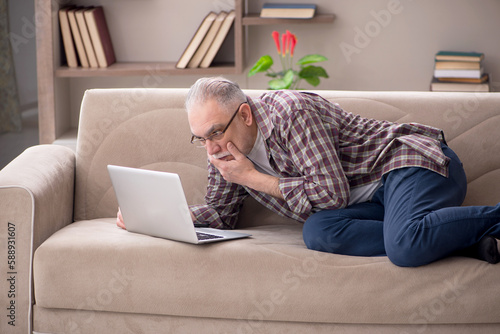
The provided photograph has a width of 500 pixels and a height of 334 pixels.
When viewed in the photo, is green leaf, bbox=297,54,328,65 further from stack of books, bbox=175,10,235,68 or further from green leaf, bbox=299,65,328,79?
stack of books, bbox=175,10,235,68

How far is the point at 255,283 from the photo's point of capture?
1720mm

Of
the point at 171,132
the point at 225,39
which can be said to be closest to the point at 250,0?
the point at 225,39

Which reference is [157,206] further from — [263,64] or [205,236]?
[263,64]

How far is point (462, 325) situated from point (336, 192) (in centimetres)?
49

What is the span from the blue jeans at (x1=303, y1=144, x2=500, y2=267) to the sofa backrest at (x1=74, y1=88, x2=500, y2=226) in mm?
254

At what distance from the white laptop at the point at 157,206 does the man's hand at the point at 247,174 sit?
0.16m

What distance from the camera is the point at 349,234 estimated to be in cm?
178

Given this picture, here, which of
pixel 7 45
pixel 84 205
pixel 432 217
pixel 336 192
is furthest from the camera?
pixel 7 45

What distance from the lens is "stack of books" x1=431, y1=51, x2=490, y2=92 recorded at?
3154mm

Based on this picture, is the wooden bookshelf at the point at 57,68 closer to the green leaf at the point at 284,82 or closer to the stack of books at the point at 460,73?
the green leaf at the point at 284,82

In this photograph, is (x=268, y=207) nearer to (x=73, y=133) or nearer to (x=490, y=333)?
(x=490, y=333)

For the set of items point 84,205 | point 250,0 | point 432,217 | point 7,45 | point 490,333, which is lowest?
point 490,333

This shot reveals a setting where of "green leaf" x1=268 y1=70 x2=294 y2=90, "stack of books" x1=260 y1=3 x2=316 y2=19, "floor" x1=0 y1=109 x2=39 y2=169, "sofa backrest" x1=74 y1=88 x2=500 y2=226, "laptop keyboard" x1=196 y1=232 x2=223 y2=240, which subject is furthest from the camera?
"floor" x1=0 y1=109 x2=39 y2=169

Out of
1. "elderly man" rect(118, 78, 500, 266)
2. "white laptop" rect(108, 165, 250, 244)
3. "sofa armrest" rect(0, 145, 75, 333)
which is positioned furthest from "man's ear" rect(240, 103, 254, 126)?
"sofa armrest" rect(0, 145, 75, 333)
